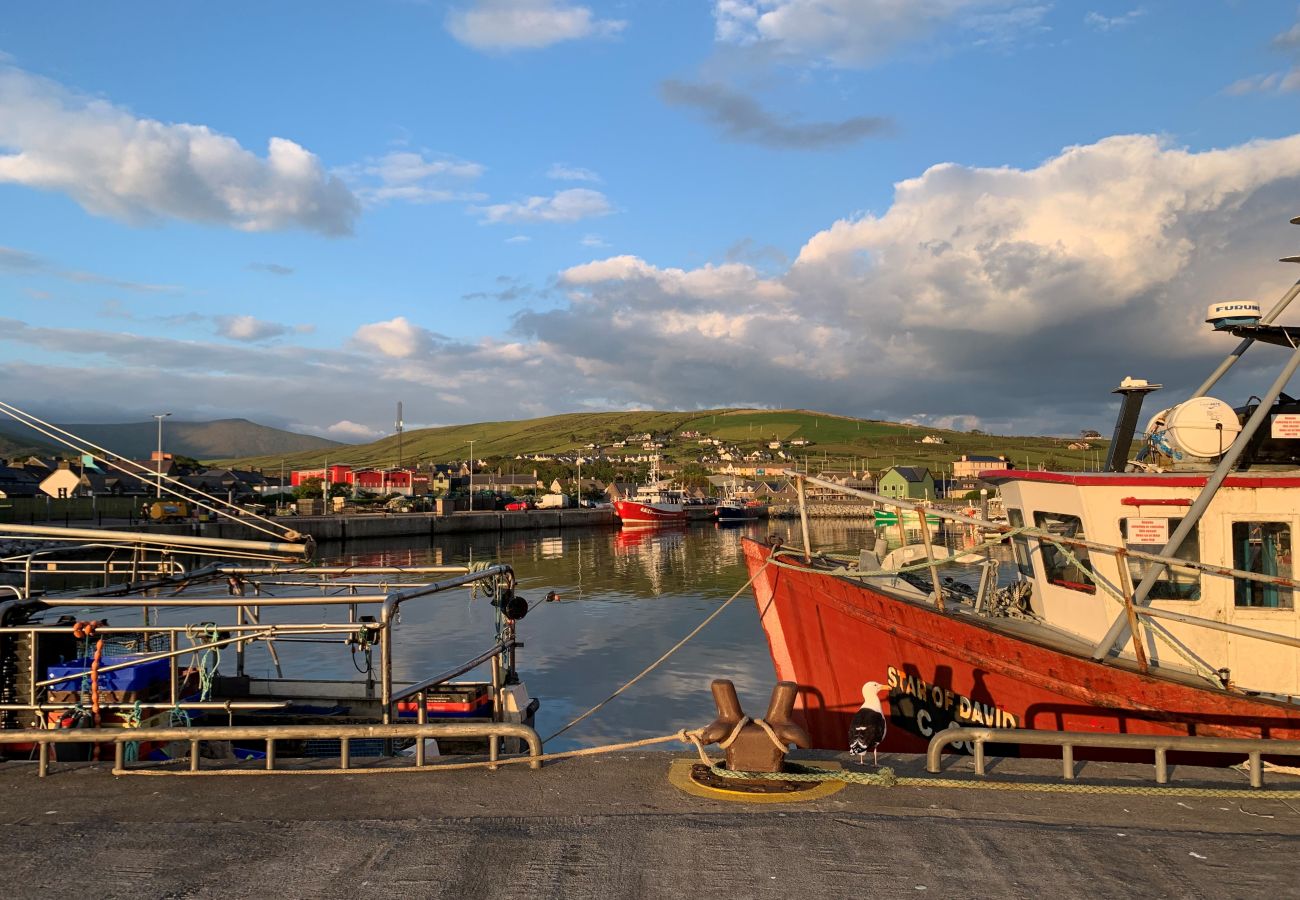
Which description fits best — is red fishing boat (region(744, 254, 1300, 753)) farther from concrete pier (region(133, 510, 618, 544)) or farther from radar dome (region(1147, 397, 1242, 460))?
concrete pier (region(133, 510, 618, 544))

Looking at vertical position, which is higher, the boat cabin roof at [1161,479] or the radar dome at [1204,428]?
the radar dome at [1204,428]

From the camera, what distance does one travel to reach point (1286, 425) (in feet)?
31.4

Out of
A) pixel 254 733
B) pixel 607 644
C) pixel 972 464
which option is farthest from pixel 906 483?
pixel 254 733

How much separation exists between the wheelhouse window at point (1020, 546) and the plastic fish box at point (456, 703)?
26.7 feet

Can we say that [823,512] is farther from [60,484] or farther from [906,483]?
[60,484]

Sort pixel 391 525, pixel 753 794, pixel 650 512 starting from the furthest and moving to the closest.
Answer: pixel 650 512 → pixel 391 525 → pixel 753 794

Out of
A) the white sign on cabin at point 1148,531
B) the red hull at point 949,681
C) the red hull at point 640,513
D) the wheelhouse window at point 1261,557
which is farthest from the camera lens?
the red hull at point 640,513

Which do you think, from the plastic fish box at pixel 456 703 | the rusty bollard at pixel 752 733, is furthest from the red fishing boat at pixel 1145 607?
the plastic fish box at pixel 456 703

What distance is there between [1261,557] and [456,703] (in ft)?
35.5

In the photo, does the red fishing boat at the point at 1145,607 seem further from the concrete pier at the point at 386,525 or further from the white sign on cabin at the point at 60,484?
the white sign on cabin at the point at 60,484

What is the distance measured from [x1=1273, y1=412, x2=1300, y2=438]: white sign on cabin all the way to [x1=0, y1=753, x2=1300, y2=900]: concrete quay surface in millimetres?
3986

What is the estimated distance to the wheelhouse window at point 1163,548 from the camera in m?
9.30

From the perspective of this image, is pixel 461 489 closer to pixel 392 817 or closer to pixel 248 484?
pixel 248 484

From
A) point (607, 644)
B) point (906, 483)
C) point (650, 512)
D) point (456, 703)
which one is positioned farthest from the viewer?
point (906, 483)
